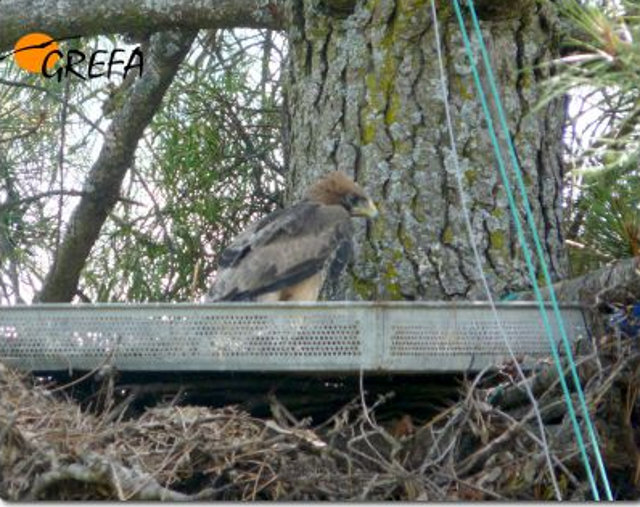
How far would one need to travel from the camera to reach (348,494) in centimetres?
368

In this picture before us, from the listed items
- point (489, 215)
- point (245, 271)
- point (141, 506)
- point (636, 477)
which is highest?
point (489, 215)

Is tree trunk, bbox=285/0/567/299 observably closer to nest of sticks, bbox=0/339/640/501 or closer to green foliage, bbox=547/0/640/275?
green foliage, bbox=547/0/640/275

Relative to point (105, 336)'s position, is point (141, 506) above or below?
below

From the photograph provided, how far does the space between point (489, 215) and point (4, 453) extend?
173cm

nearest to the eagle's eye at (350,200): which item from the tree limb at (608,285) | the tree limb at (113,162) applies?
the tree limb at (608,285)

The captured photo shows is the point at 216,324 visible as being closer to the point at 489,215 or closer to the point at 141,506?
the point at 141,506

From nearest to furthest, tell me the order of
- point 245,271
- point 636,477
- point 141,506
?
point 141,506 < point 636,477 < point 245,271

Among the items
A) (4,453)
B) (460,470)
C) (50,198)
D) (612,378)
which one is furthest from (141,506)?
(50,198)

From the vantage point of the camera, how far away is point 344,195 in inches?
189

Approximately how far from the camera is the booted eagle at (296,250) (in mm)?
4621

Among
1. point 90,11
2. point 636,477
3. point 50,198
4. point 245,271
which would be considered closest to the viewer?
point 636,477

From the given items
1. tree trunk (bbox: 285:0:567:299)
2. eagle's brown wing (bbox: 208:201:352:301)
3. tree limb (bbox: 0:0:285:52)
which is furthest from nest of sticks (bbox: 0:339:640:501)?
tree limb (bbox: 0:0:285:52)

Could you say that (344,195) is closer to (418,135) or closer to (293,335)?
(418,135)

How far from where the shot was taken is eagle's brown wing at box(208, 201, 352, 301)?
15.1ft
